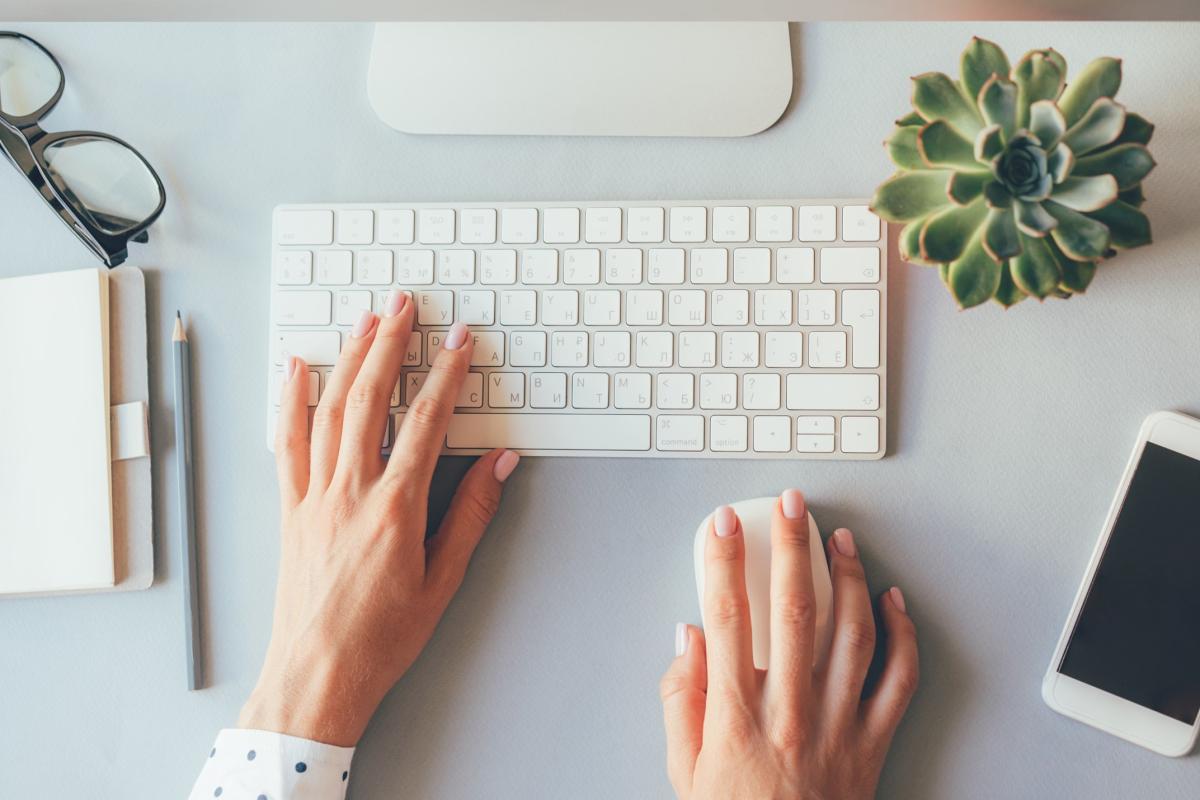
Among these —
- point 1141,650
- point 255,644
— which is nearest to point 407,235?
point 255,644

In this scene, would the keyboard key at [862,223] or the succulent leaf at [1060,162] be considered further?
the keyboard key at [862,223]

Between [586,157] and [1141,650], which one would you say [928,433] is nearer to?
[1141,650]

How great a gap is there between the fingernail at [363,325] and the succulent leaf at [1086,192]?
0.48 metres

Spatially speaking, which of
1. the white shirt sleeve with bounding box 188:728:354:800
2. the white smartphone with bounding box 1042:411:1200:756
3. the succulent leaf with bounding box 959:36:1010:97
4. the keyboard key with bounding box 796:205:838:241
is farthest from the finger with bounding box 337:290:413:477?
the white smartphone with bounding box 1042:411:1200:756

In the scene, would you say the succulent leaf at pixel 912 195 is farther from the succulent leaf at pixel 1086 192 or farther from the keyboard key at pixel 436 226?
the keyboard key at pixel 436 226

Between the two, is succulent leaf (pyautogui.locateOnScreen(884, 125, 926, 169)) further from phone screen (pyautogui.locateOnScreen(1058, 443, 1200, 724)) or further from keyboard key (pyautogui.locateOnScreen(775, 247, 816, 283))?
phone screen (pyautogui.locateOnScreen(1058, 443, 1200, 724))

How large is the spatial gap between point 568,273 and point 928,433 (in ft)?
1.02

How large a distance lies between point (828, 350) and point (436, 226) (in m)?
0.32

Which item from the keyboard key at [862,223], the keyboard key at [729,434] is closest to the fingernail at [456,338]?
the keyboard key at [729,434]

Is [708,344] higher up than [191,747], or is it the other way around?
[708,344]

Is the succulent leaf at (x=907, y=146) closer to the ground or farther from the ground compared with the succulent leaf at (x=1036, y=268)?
farther from the ground

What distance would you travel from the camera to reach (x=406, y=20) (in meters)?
0.67

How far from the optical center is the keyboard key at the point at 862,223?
62 cm

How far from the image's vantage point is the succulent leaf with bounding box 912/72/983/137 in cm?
50
